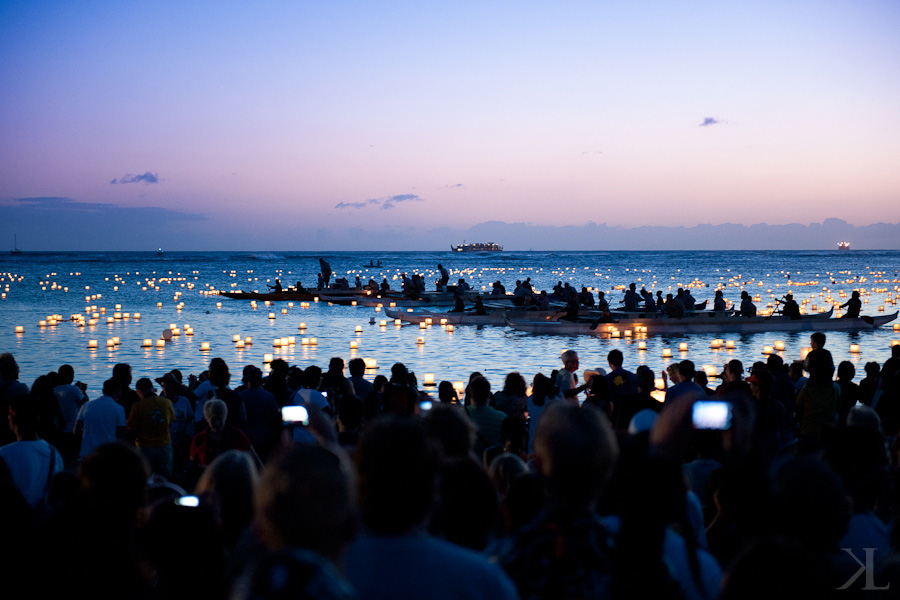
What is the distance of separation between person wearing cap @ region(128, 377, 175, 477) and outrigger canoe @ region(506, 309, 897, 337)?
22.1m

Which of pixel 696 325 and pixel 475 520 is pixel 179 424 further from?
pixel 696 325

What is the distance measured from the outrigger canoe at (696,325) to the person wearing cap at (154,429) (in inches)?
868

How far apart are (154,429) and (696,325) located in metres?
24.2

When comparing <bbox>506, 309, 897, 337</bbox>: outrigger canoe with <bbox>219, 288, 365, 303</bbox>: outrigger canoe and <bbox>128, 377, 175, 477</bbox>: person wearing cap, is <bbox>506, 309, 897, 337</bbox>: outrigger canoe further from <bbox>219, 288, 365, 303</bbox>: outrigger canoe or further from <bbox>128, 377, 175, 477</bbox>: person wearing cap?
<bbox>128, 377, 175, 477</bbox>: person wearing cap

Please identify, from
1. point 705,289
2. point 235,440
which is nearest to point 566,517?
point 235,440

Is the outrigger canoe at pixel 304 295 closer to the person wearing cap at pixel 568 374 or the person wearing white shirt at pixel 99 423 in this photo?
the person wearing cap at pixel 568 374

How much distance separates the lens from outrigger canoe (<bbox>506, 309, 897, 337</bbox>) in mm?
28250

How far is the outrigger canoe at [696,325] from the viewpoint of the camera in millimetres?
28250

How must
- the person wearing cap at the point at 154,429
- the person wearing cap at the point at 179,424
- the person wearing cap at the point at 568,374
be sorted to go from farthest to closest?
1. the person wearing cap at the point at 568,374
2. the person wearing cap at the point at 179,424
3. the person wearing cap at the point at 154,429

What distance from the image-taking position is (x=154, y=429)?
7664 mm

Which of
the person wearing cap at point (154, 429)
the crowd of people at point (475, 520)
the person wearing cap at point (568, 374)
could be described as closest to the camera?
the crowd of people at point (475, 520)

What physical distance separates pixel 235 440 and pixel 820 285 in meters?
73.5

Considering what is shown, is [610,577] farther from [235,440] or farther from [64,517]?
[235,440]

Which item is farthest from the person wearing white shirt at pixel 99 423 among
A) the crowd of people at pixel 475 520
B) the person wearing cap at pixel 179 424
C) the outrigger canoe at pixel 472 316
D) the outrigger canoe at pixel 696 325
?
the outrigger canoe at pixel 472 316
